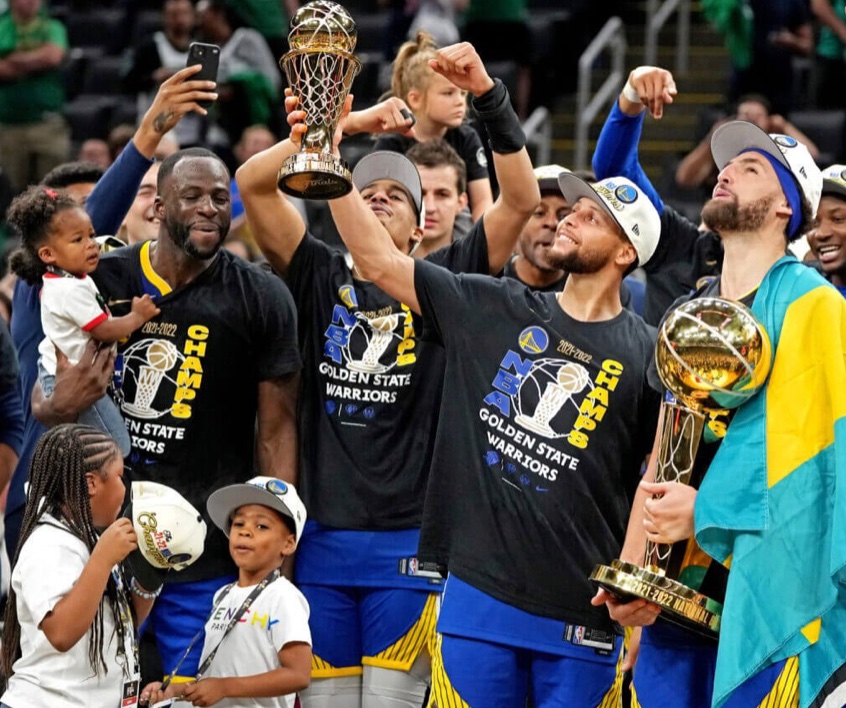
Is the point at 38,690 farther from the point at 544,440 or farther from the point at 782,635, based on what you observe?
the point at 782,635

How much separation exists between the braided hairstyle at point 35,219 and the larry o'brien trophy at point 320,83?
1.20m

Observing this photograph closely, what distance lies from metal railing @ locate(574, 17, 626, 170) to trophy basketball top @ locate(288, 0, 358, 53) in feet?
20.2

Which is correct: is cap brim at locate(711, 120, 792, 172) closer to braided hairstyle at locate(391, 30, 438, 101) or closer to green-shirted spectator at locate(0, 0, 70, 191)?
braided hairstyle at locate(391, 30, 438, 101)

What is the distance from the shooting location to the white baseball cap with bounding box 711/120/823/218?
4301mm

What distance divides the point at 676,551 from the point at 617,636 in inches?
19.9

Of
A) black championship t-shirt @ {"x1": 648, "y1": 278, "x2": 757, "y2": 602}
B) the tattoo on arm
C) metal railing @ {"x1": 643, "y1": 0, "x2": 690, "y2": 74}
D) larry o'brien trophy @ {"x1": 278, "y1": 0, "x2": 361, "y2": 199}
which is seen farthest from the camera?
metal railing @ {"x1": 643, "y1": 0, "x2": 690, "y2": 74}

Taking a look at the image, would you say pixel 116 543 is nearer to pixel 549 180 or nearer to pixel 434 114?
pixel 549 180

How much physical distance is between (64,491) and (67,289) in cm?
71

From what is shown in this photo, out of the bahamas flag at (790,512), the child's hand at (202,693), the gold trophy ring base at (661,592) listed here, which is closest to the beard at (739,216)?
the bahamas flag at (790,512)

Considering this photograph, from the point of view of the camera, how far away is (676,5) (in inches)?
468

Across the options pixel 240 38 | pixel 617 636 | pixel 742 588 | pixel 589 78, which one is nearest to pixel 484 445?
pixel 617 636

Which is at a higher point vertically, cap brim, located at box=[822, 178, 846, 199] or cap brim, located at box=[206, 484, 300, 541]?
cap brim, located at box=[822, 178, 846, 199]

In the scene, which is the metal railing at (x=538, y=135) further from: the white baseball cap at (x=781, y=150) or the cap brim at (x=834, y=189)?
the white baseball cap at (x=781, y=150)

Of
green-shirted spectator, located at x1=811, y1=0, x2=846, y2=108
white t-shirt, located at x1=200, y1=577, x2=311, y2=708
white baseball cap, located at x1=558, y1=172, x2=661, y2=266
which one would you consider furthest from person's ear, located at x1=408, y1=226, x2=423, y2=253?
green-shirted spectator, located at x1=811, y1=0, x2=846, y2=108
